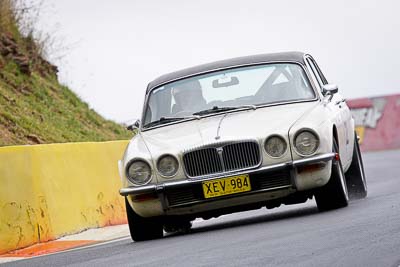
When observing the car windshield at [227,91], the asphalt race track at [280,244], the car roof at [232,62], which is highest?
the car roof at [232,62]

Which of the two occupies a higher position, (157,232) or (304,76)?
(304,76)

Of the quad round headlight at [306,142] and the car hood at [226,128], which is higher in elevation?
the car hood at [226,128]

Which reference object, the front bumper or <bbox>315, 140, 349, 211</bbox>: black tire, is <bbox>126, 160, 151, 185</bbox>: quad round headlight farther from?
<bbox>315, 140, 349, 211</bbox>: black tire

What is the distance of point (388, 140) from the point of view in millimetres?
32406

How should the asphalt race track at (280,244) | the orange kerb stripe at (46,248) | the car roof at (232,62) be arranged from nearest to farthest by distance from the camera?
the asphalt race track at (280,244) → the orange kerb stripe at (46,248) → the car roof at (232,62)

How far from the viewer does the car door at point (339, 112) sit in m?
11.4

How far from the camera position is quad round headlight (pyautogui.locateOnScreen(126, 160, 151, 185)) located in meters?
10.5

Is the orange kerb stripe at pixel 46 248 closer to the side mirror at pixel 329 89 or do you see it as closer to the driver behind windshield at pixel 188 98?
the driver behind windshield at pixel 188 98

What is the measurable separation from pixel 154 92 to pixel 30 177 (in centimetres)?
146

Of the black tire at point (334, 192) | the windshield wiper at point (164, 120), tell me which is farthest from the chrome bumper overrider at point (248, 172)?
the windshield wiper at point (164, 120)

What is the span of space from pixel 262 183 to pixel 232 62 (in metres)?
2.16

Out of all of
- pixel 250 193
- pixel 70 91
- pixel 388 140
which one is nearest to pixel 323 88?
pixel 250 193

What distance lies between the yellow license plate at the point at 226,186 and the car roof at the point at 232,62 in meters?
2.03

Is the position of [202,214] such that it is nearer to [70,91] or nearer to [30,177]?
[30,177]
